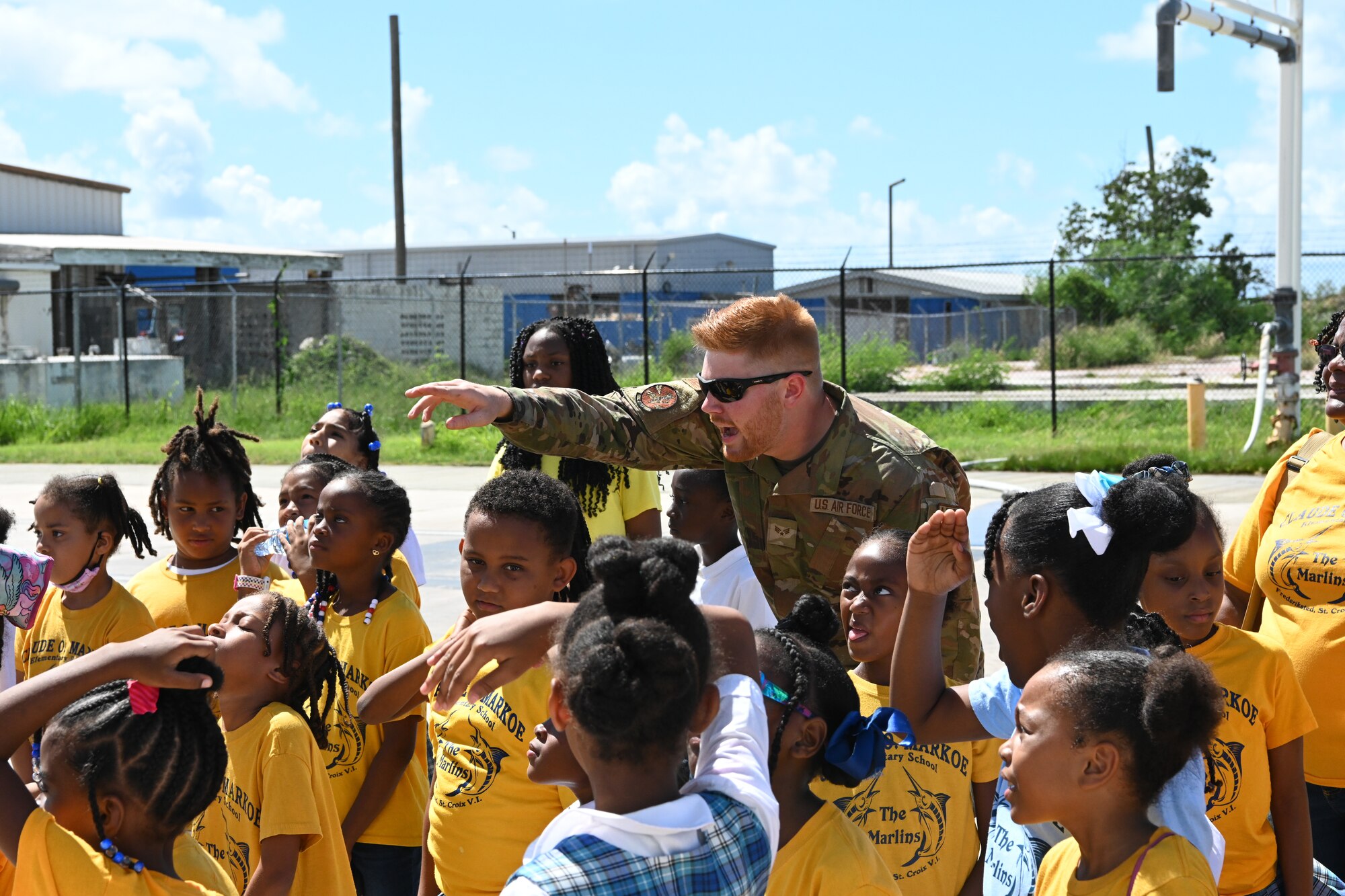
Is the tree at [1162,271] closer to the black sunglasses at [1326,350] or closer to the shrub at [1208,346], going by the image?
the shrub at [1208,346]

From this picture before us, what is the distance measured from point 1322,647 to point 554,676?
2322 mm

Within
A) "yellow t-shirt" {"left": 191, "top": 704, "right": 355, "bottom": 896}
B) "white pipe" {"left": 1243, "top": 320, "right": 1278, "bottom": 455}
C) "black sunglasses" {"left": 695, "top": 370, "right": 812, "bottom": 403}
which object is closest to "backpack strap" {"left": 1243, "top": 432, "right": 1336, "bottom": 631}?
"black sunglasses" {"left": 695, "top": 370, "right": 812, "bottom": 403}

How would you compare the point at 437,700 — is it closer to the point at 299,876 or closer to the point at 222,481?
the point at 299,876

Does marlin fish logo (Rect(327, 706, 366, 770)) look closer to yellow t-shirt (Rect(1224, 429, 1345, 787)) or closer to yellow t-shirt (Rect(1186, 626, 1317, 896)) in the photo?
yellow t-shirt (Rect(1186, 626, 1317, 896))

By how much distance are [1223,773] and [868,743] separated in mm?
1012

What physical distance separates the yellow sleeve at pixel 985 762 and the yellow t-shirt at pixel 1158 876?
34.4 inches

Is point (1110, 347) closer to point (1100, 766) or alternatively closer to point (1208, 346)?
point (1208, 346)

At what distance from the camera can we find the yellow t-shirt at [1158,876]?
2.19 metres

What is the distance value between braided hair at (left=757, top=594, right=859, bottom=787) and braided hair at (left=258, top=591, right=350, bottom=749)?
1168 millimetres

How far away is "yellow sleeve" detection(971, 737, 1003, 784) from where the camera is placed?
10.6ft

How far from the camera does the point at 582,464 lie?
4918 mm

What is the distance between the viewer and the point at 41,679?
2391 millimetres

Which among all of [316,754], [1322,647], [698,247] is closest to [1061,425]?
[1322,647]

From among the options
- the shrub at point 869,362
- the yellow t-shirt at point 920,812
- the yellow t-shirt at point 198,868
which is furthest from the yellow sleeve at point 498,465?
the shrub at point 869,362
